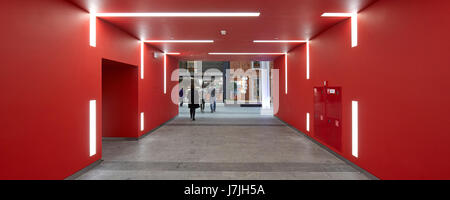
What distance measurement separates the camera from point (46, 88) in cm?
308

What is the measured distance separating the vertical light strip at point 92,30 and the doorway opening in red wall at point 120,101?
2.01 m

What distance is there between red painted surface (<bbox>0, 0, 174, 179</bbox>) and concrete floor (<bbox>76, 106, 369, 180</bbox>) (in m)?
0.75

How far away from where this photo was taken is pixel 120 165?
4.27m

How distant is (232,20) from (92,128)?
144 inches

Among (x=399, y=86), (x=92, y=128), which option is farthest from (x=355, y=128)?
(x=92, y=128)

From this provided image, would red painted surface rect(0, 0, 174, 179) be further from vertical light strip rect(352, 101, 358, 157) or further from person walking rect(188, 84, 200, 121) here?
person walking rect(188, 84, 200, 121)

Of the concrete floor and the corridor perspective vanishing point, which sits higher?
the corridor perspective vanishing point

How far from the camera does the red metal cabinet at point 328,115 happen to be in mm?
4742

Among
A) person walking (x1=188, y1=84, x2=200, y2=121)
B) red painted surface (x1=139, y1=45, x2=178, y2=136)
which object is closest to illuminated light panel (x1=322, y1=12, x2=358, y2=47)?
red painted surface (x1=139, y1=45, x2=178, y2=136)

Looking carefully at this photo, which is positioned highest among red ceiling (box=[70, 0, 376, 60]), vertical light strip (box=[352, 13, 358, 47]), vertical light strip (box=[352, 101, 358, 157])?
red ceiling (box=[70, 0, 376, 60])

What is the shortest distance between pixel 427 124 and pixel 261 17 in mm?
3188

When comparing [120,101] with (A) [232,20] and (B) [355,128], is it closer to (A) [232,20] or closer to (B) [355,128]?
(A) [232,20]

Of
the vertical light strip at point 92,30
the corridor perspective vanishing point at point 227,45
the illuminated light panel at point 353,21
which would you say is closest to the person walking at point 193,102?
the corridor perspective vanishing point at point 227,45

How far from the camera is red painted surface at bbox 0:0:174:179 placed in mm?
2543
